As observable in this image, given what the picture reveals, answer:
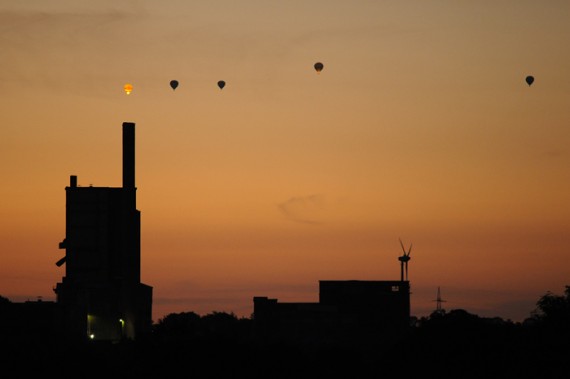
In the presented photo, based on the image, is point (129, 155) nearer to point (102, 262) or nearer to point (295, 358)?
point (102, 262)

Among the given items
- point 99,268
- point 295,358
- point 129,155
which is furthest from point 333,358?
point 129,155

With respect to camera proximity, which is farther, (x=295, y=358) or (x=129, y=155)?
(x=129, y=155)

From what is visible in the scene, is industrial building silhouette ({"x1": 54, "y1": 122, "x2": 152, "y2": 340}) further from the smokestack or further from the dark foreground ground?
the dark foreground ground

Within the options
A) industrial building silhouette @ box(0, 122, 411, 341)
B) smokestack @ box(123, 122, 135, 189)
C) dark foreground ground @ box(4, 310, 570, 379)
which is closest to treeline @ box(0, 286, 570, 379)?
dark foreground ground @ box(4, 310, 570, 379)

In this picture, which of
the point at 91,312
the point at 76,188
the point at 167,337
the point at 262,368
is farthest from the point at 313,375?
the point at 76,188

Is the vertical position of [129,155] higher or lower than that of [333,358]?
higher

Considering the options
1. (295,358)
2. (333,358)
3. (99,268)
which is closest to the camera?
Answer: (295,358)

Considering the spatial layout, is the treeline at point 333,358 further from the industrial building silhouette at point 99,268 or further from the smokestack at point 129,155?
the smokestack at point 129,155

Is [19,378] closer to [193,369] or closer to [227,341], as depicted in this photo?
[193,369]
